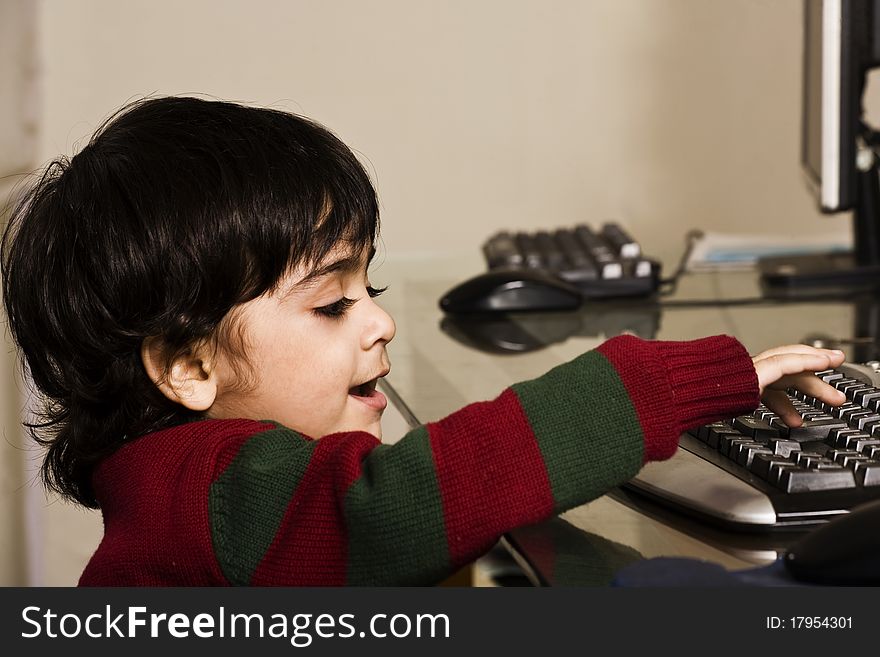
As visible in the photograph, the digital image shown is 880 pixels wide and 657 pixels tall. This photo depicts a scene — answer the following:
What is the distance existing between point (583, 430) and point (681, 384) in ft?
0.22

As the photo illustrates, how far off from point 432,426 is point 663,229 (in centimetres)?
164

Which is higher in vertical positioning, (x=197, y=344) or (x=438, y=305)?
(x=197, y=344)

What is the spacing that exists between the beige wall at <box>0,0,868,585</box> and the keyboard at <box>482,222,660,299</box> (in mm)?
622

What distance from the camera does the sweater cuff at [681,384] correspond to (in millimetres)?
604

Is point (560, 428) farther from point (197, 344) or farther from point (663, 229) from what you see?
point (663, 229)

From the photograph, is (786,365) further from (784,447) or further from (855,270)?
(855,270)

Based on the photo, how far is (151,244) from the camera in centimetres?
72

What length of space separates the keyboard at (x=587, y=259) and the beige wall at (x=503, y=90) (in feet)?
2.04

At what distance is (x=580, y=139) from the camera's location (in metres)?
2.17

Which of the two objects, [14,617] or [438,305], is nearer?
[14,617]

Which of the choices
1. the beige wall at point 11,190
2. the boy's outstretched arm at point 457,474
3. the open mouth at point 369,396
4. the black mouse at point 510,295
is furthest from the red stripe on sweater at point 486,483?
the beige wall at point 11,190

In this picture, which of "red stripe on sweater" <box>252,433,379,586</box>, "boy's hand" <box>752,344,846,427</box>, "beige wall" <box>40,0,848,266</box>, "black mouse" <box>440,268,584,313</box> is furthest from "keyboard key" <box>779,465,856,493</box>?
"beige wall" <box>40,0,848,266</box>

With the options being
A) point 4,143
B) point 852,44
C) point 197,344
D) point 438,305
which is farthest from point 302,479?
point 4,143

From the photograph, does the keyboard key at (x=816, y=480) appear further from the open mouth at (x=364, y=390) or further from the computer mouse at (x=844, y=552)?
the open mouth at (x=364, y=390)
